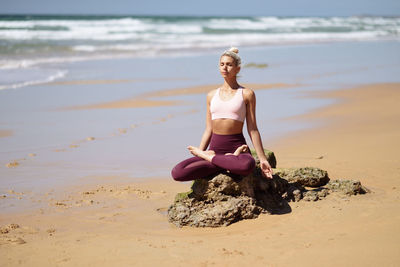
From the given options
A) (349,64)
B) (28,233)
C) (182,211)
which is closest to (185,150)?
(182,211)

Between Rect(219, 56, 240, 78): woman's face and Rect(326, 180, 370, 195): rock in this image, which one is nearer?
Rect(219, 56, 240, 78): woman's face

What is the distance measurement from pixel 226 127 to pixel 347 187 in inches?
62.0

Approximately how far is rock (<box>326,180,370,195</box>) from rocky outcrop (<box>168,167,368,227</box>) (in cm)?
3

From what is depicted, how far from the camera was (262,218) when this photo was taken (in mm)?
5203

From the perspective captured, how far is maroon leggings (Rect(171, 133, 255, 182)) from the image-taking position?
202 inches

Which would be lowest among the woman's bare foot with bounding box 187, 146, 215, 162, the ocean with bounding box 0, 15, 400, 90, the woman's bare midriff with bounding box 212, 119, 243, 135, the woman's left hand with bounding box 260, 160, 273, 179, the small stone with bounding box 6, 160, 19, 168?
the ocean with bounding box 0, 15, 400, 90

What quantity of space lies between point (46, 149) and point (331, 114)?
6.17 meters

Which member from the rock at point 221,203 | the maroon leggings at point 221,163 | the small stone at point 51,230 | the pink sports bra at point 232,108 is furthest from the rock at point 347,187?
the small stone at point 51,230

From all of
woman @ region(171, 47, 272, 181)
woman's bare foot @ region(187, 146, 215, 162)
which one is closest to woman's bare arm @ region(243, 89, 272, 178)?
woman @ region(171, 47, 272, 181)

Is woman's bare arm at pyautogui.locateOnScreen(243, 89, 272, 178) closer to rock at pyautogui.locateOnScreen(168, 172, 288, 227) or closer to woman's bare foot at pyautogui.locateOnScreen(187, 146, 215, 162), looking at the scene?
rock at pyautogui.locateOnScreen(168, 172, 288, 227)

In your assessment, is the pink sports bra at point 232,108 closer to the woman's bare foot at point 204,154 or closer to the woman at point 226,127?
the woman at point 226,127

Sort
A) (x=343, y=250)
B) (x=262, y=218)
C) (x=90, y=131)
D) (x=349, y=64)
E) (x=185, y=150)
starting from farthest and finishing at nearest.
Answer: (x=349, y=64), (x=90, y=131), (x=185, y=150), (x=262, y=218), (x=343, y=250)

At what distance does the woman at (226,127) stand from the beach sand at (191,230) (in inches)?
23.7

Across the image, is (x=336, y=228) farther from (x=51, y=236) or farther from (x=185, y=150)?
(x=185, y=150)
